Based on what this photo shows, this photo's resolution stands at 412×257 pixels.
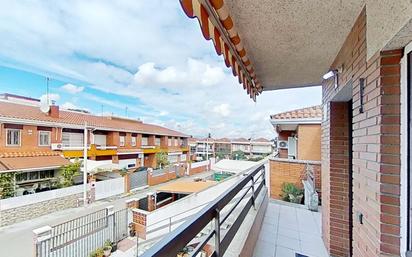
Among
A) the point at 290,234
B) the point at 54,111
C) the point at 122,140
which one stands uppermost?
the point at 54,111

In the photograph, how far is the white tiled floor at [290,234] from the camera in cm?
315

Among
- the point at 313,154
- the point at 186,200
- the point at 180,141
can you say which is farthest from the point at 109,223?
the point at 180,141

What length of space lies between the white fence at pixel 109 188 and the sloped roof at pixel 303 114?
9657 millimetres

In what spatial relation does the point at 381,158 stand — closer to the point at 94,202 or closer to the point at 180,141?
the point at 94,202

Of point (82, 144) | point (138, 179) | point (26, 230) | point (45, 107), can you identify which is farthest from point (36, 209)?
point (45, 107)

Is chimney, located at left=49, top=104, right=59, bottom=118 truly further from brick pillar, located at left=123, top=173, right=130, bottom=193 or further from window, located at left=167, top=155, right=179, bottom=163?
window, located at left=167, top=155, right=179, bottom=163

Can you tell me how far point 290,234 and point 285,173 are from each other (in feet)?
11.6

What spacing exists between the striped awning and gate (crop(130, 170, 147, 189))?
1386 cm

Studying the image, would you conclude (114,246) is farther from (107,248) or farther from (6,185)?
(6,185)

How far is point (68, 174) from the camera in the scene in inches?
495

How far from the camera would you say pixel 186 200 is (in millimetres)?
6457

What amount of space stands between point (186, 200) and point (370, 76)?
558cm

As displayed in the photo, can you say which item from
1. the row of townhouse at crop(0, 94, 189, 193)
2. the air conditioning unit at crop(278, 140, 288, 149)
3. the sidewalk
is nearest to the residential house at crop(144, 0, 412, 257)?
the sidewalk

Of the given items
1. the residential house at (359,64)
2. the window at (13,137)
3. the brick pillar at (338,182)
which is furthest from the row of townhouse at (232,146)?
the residential house at (359,64)
